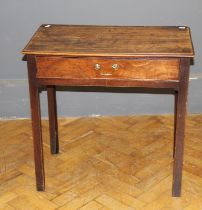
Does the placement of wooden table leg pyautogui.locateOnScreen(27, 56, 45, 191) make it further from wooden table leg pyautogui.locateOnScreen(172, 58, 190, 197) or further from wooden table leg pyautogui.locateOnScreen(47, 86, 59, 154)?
wooden table leg pyautogui.locateOnScreen(172, 58, 190, 197)

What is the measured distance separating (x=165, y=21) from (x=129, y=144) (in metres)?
0.76

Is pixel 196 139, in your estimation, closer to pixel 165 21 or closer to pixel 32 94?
pixel 165 21

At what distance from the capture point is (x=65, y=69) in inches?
87.9

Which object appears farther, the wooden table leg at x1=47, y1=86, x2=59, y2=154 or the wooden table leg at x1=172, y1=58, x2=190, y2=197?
the wooden table leg at x1=47, y1=86, x2=59, y2=154

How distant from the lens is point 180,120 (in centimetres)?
226

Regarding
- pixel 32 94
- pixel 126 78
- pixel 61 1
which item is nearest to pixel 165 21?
pixel 61 1

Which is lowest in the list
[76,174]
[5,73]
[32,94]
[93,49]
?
[76,174]

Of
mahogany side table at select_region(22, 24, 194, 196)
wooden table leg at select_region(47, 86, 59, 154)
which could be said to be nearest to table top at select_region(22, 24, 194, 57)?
mahogany side table at select_region(22, 24, 194, 196)

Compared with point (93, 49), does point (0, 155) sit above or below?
below

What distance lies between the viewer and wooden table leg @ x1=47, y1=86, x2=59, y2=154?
2704 mm

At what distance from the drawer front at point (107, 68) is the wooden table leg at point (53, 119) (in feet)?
1.51

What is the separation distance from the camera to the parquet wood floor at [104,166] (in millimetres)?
2455

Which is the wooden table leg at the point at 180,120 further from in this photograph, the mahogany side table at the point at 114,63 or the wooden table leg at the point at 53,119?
the wooden table leg at the point at 53,119

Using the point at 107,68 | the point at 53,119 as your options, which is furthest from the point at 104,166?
the point at 107,68
